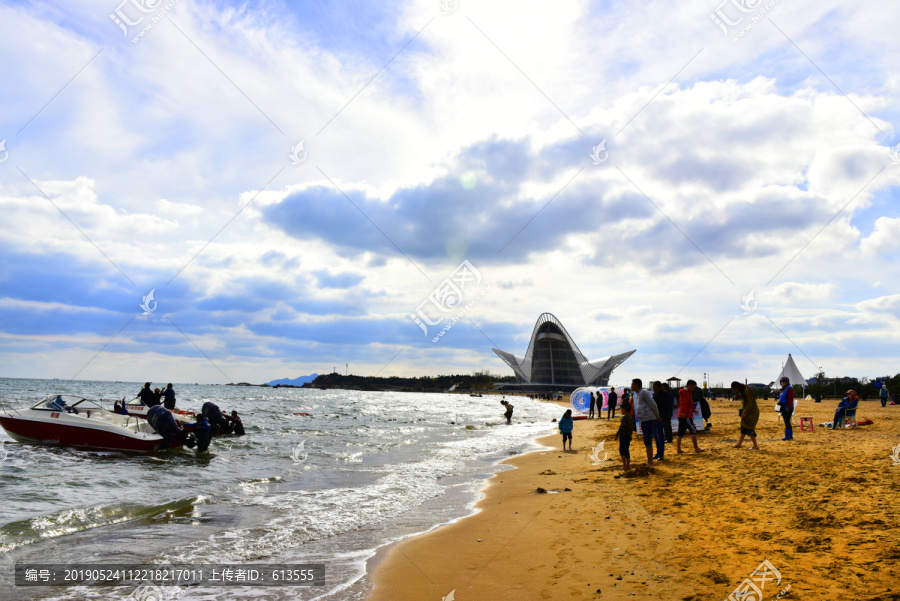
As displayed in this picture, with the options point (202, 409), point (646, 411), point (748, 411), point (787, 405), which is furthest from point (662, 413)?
point (202, 409)

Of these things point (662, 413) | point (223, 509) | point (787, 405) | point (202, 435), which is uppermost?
point (787, 405)

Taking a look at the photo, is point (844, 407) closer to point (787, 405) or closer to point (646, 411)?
point (787, 405)

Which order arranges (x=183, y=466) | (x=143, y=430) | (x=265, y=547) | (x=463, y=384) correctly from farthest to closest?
(x=463, y=384)
(x=143, y=430)
(x=183, y=466)
(x=265, y=547)

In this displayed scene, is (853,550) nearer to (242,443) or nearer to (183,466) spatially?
(183,466)

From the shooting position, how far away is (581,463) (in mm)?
13398

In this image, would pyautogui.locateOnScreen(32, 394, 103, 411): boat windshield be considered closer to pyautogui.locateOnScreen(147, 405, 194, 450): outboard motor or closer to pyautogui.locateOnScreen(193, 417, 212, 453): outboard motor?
pyautogui.locateOnScreen(147, 405, 194, 450): outboard motor

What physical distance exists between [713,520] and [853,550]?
182 cm

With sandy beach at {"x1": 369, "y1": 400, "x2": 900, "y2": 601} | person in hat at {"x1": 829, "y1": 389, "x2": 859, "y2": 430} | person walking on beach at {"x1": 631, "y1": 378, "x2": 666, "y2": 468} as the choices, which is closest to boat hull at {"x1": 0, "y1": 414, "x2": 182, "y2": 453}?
sandy beach at {"x1": 369, "y1": 400, "x2": 900, "y2": 601}

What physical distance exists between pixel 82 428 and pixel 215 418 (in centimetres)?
531

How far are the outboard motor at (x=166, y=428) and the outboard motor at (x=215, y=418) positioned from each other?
2278 millimetres

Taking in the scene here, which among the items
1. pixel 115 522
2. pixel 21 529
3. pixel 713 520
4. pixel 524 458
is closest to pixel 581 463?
pixel 524 458

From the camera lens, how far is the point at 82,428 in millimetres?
16422

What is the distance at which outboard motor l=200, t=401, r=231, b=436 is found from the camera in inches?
793

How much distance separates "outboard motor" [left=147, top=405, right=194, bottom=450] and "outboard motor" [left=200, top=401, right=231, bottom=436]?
2.28m
